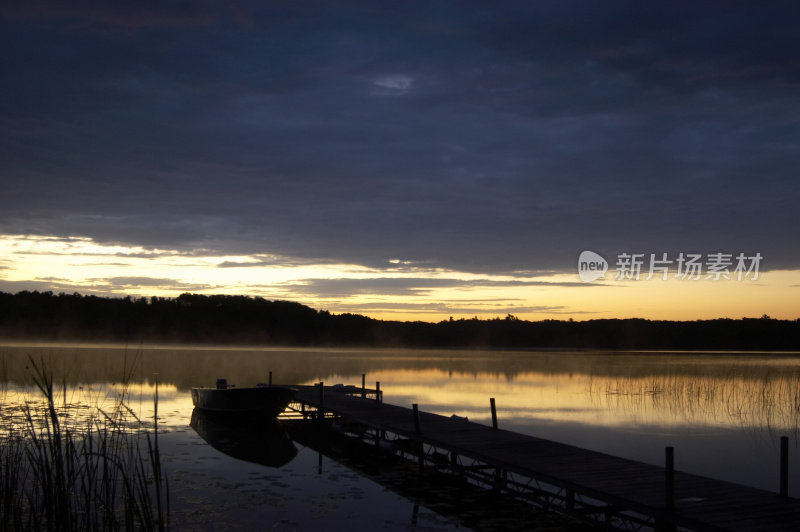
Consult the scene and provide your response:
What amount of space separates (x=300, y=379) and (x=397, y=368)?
1353 cm

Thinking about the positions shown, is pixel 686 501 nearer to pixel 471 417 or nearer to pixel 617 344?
pixel 471 417

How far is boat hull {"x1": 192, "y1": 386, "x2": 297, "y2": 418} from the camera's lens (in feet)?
71.7

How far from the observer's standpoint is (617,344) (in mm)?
102938

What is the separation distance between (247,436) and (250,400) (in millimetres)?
2441

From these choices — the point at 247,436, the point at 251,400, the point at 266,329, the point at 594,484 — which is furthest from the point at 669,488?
the point at 266,329

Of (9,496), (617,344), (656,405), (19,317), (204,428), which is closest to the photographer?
(9,496)

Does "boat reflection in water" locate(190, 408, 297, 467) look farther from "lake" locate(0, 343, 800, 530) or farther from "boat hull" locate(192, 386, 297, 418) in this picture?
"lake" locate(0, 343, 800, 530)

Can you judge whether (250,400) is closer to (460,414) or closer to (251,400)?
(251,400)

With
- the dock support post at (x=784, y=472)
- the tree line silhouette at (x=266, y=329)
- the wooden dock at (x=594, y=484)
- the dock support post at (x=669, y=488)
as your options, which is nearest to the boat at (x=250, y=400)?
the wooden dock at (x=594, y=484)

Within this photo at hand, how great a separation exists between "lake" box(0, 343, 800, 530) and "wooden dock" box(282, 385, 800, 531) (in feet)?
5.09

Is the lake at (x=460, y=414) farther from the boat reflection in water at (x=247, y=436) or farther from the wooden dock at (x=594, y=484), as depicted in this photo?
the wooden dock at (x=594, y=484)

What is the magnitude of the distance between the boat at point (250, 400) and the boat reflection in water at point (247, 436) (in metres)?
0.21

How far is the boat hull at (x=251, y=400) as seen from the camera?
2184 centimetres

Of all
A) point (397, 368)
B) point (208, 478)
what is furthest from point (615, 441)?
point (397, 368)
